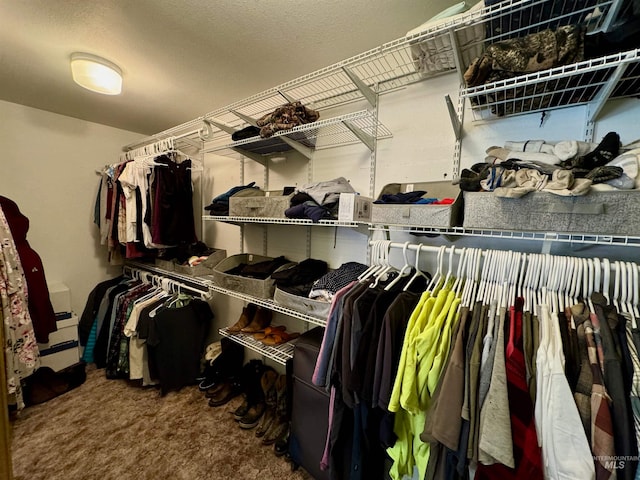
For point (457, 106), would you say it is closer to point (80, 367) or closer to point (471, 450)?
point (471, 450)

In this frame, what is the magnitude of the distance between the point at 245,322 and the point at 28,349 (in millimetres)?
1462

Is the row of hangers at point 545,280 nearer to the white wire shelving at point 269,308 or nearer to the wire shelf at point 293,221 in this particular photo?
the wire shelf at point 293,221

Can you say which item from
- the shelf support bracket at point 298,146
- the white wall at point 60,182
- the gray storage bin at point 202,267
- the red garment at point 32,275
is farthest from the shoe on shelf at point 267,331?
the white wall at point 60,182

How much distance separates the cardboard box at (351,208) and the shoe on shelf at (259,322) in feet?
3.62

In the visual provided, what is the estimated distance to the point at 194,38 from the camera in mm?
1264

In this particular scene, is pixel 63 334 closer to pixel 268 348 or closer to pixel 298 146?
pixel 268 348

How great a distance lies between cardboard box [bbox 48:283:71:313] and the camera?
85.1 inches

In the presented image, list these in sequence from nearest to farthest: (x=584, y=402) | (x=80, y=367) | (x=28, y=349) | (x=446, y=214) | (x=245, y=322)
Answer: (x=584, y=402) → (x=446, y=214) → (x=28, y=349) → (x=245, y=322) → (x=80, y=367)

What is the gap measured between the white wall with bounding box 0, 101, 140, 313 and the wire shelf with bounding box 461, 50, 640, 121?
3.27 m

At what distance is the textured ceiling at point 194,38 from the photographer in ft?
3.54

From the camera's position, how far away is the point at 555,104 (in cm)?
102

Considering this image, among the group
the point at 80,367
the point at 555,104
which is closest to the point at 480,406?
the point at 555,104

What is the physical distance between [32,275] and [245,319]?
1573 millimetres

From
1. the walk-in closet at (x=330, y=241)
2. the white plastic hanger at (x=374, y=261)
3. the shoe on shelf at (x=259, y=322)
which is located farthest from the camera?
the shoe on shelf at (x=259, y=322)
